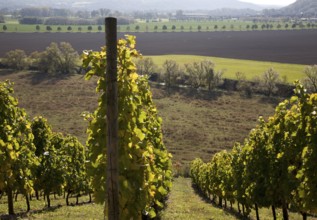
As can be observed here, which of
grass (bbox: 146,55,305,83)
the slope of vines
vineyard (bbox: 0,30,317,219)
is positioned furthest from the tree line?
the slope of vines

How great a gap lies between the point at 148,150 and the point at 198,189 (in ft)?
167

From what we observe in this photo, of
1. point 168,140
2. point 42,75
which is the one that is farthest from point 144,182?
point 42,75

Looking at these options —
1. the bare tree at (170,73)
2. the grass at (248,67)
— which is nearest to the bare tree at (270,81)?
the grass at (248,67)

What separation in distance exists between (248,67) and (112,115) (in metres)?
144

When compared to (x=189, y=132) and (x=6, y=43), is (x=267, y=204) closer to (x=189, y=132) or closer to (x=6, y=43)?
(x=189, y=132)

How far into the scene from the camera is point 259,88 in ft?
381

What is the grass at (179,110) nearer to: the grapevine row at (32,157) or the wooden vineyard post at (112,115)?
the grapevine row at (32,157)

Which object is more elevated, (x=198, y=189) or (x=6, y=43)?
(x=6, y=43)

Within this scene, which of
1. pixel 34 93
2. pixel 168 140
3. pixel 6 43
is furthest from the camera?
pixel 6 43

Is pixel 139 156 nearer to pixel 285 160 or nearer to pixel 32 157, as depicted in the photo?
pixel 285 160

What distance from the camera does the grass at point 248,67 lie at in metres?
130

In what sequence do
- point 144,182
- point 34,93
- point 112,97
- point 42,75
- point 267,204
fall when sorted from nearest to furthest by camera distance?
point 112,97 → point 144,182 → point 267,204 → point 34,93 → point 42,75

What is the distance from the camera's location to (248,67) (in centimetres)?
14575

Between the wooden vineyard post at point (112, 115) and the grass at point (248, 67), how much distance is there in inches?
4716
